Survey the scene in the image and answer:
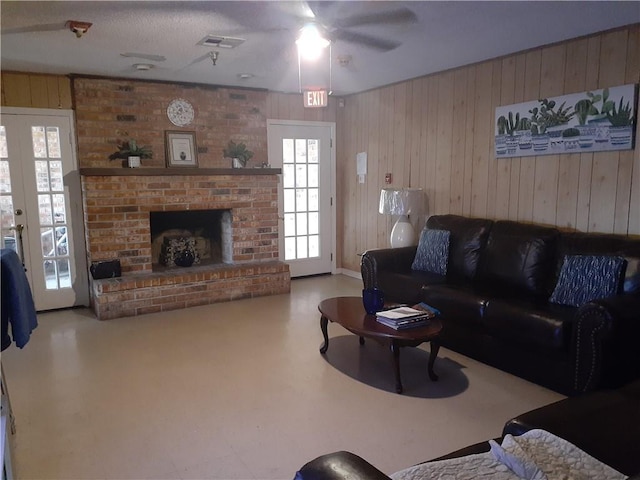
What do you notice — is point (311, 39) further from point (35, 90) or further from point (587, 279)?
point (35, 90)

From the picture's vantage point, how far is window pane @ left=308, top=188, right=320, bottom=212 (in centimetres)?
622

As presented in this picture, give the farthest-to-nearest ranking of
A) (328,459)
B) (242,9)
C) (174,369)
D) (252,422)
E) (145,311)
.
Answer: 1. (145,311)
2. (174,369)
3. (242,9)
4. (252,422)
5. (328,459)

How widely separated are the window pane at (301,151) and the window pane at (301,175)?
0.29 feet

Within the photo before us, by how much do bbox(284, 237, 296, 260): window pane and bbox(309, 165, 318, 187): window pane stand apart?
0.76 metres

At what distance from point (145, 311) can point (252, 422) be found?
8.22 feet

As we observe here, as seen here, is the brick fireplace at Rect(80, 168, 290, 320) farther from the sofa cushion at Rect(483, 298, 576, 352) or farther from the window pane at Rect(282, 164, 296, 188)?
the sofa cushion at Rect(483, 298, 576, 352)

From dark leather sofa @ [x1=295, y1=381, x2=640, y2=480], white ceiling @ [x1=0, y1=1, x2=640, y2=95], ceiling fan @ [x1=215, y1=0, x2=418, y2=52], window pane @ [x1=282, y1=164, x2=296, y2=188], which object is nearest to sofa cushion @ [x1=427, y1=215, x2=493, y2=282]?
white ceiling @ [x1=0, y1=1, x2=640, y2=95]

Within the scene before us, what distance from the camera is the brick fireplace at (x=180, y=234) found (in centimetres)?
470

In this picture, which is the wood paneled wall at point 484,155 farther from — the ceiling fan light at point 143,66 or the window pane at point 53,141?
the window pane at point 53,141

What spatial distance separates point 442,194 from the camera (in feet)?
16.1

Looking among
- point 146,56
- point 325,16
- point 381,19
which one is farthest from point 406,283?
point 146,56

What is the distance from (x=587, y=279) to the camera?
3111mm

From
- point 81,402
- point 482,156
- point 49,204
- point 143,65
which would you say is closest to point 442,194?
point 482,156

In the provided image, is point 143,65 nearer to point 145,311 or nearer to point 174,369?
point 145,311
